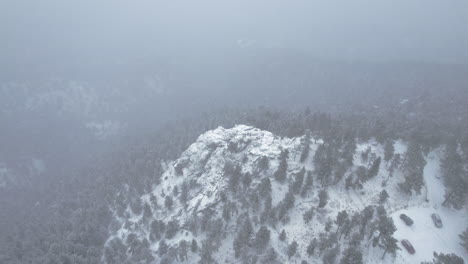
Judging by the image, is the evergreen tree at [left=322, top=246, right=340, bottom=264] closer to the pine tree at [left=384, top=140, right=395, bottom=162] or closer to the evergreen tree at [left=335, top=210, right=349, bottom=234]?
the evergreen tree at [left=335, top=210, right=349, bottom=234]

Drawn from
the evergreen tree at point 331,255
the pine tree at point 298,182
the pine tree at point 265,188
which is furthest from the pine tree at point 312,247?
the pine tree at point 265,188

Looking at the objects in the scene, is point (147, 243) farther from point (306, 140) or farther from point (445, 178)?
point (445, 178)

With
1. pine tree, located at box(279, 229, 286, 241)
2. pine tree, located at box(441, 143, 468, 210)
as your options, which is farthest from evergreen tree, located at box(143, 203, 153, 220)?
pine tree, located at box(441, 143, 468, 210)

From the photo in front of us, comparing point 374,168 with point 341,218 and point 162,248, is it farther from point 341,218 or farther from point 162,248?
point 162,248

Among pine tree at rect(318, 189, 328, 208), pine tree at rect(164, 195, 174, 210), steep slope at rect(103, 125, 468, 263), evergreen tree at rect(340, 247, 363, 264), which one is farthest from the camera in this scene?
pine tree at rect(164, 195, 174, 210)

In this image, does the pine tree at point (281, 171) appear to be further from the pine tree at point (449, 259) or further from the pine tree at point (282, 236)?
the pine tree at point (449, 259)

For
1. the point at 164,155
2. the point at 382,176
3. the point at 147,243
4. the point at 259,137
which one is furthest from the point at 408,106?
the point at 147,243

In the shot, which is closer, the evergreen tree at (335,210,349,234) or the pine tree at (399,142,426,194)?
the evergreen tree at (335,210,349,234)

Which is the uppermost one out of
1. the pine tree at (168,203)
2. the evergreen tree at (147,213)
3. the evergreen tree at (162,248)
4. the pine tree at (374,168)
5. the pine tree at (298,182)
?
the pine tree at (374,168)
